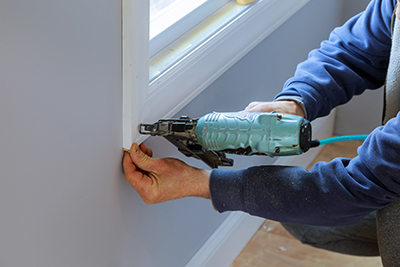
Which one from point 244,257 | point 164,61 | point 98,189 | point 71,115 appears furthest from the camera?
point 244,257

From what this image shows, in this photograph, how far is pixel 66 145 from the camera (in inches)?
28.2

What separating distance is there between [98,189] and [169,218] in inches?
13.6

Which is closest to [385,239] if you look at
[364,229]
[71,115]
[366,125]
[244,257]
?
[364,229]

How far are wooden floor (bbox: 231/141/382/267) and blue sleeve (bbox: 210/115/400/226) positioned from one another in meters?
0.72

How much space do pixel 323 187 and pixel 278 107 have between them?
10.5 inches

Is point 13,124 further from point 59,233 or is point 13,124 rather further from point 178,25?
point 178,25

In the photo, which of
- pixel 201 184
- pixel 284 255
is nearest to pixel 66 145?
pixel 201 184

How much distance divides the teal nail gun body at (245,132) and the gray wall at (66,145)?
5.2 inches

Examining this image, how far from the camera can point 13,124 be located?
0.60m

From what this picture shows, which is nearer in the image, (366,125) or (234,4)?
(234,4)

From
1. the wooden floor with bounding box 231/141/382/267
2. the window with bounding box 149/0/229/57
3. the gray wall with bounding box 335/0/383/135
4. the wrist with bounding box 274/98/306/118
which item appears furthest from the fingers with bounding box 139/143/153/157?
the gray wall with bounding box 335/0/383/135

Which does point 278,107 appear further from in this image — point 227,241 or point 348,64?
point 227,241

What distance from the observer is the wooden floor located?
1.55m

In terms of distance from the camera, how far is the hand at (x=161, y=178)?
875 mm
